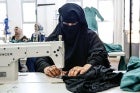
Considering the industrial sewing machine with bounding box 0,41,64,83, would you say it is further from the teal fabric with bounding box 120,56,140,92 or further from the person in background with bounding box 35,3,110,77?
the teal fabric with bounding box 120,56,140,92

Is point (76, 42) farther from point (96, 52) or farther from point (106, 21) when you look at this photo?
point (106, 21)

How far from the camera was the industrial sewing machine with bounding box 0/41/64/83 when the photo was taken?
1981 millimetres

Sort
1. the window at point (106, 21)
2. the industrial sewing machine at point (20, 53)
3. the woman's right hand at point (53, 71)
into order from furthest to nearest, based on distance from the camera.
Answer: the window at point (106, 21) → the woman's right hand at point (53, 71) → the industrial sewing machine at point (20, 53)

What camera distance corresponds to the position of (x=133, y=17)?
6363 millimetres

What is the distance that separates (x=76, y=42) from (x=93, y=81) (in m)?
0.63

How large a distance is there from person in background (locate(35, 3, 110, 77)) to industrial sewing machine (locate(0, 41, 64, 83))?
0.21 m

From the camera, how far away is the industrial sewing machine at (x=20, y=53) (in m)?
1.98

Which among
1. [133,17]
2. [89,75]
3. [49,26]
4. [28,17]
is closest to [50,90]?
[89,75]

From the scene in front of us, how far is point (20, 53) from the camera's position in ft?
6.50

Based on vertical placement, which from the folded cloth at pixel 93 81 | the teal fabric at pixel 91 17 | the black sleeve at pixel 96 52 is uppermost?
the teal fabric at pixel 91 17

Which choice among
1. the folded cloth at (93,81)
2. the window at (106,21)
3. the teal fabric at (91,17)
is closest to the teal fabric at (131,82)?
the folded cloth at (93,81)

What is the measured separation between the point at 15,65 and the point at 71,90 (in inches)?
21.9

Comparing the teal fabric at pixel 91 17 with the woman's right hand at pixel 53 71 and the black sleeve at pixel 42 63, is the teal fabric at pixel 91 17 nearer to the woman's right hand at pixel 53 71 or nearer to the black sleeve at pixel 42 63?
the black sleeve at pixel 42 63

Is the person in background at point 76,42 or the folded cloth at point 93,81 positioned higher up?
the person in background at point 76,42
